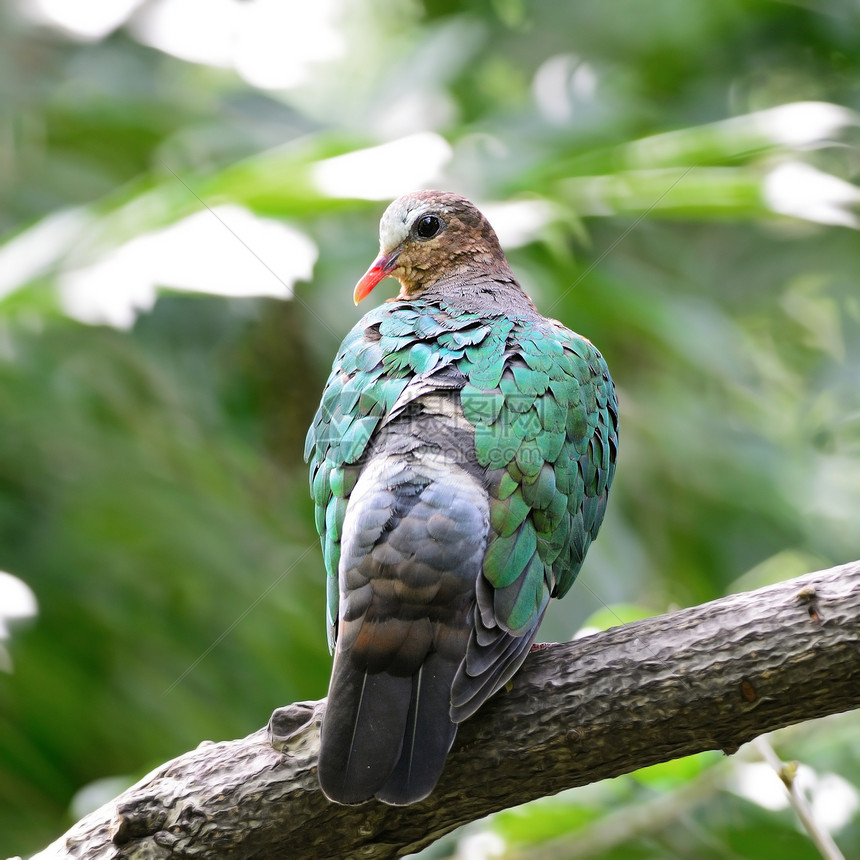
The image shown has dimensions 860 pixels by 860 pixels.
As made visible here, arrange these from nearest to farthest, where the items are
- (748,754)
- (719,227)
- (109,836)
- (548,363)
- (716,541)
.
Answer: (109,836) → (548,363) → (748,754) → (716,541) → (719,227)

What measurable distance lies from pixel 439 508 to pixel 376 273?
4.60 feet

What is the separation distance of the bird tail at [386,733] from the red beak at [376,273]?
5.26ft

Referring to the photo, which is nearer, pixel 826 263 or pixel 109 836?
pixel 109 836

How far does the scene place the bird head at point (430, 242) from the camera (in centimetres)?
363

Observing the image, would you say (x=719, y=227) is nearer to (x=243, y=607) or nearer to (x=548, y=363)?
(x=243, y=607)

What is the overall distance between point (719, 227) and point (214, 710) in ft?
14.5

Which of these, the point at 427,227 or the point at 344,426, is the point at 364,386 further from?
the point at 427,227

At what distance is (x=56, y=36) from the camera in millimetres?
5855

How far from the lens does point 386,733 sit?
7.22 ft

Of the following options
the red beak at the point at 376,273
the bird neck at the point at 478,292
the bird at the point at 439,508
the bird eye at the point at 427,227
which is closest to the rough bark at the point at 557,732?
the bird at the point at 439,508

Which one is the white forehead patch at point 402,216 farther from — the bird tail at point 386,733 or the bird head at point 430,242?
the bird tail at point 386,733

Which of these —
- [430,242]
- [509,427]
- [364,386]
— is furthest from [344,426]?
[430,242]

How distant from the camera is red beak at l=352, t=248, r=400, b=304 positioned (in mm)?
3582

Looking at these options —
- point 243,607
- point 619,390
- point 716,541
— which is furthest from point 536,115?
point 243,607
